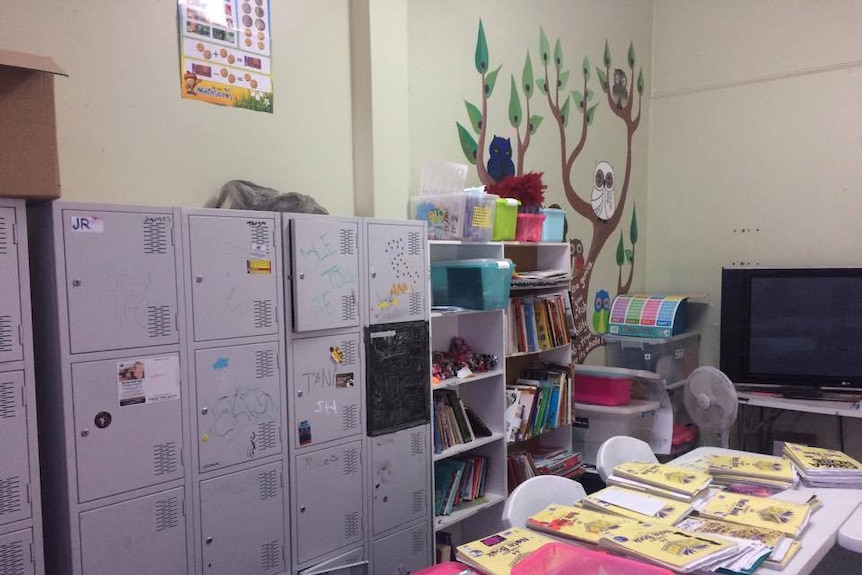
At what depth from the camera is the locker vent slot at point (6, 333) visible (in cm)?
180

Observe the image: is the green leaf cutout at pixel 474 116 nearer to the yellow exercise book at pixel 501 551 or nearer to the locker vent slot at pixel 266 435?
the locker vent slot at pixel 266 435

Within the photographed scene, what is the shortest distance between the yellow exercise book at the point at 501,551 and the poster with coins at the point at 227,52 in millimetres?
1909

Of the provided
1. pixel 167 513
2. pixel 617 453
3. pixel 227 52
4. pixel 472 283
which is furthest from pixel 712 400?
pixel 227 52

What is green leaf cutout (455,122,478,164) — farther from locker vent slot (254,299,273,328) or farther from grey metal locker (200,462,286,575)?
grey metal locker (200,462,286,575)

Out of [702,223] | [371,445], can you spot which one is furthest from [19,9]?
[702,223]

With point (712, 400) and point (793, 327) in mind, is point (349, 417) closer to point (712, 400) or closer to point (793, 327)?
point (712, 400)

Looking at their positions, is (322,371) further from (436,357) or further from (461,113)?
(461,113)

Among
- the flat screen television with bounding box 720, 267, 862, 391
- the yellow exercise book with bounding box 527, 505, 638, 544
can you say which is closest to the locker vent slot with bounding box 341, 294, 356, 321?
the yellow exercise book with bounding box 527, 505, 638, 544

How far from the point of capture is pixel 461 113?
357 cm

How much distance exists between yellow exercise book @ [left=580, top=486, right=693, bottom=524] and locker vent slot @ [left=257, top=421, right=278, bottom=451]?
3.64 feet

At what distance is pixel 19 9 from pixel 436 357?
214cm

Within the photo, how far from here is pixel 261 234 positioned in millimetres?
2365

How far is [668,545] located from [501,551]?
445mm

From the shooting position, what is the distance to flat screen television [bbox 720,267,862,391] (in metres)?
4.08
